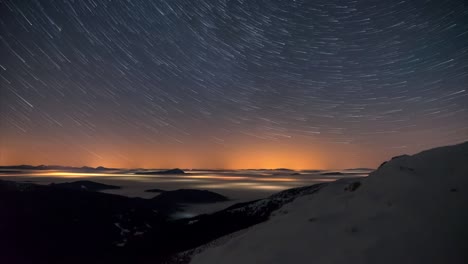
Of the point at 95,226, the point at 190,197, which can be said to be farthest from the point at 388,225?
the point at 190,197

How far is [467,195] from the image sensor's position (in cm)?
925

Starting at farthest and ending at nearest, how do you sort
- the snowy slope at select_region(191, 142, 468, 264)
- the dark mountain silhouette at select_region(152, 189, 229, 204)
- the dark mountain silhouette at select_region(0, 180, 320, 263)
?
the dark mountain silhouette at select_region(152, 189, 229, 204) < the dark mountain silhouette at select_region(0, 180, 320, 263) < the snowy slope at select_region(191, 142, 468, 264)

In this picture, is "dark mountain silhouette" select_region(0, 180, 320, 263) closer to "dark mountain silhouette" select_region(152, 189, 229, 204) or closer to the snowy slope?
the snowy slope

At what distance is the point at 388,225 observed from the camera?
28.7ft

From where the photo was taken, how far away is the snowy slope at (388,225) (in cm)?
760

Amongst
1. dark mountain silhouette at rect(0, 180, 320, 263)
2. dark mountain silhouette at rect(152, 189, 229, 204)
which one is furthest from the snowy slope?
A: dark mountain silhouette at rect(152, 189, 229, 204)

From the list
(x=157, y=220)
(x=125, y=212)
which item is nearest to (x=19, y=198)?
(x=125, y=212)

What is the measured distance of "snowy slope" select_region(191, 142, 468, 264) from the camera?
7598mm

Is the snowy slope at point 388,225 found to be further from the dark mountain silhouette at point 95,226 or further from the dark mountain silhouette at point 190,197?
the dark mountain silhouette at point 190,197

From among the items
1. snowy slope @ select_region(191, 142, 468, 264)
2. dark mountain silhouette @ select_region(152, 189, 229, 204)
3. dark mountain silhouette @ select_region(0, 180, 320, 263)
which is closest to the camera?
snowy slope @ select_region(191, 142, 468, 264)

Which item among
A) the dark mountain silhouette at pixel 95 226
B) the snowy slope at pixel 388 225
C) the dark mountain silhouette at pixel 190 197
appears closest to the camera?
the snowy slope at pixel 388 225

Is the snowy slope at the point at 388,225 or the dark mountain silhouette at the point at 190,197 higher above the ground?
the snowy slope at the point at 388,225

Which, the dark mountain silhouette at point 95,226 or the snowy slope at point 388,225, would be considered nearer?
the snowy slope at point 388,225

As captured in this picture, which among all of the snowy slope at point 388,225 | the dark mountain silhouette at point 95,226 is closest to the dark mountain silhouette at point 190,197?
the dark mountain silhouette at point 95,226
